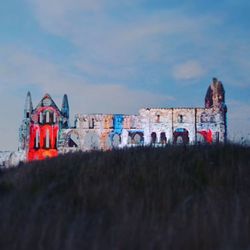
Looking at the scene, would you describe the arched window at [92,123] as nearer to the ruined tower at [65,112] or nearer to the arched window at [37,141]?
the ruined tower at [65,112]

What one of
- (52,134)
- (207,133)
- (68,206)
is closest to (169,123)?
(207,133)

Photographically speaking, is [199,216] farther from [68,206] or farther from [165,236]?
[68,206]

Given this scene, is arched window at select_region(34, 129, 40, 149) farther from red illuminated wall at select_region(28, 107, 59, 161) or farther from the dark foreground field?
the dark foreground field

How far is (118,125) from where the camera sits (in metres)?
48.7

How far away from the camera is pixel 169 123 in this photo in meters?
49.3

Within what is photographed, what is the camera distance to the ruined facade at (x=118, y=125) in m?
48.6

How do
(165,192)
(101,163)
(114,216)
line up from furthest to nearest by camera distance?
(101,163) → (165,192) → (114,216)

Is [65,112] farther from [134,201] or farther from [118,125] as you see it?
[134,201]

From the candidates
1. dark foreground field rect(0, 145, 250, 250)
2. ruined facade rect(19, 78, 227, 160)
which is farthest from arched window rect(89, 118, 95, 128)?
dark foreground field rect(0, 145, 250, 250)

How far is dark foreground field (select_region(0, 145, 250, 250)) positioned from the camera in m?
4.76

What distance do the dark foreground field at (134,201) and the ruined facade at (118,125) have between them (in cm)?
3862

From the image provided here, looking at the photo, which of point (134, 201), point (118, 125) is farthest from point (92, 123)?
point (134, 201)

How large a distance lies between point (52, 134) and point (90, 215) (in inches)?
1701

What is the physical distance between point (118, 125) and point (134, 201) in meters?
42.3
